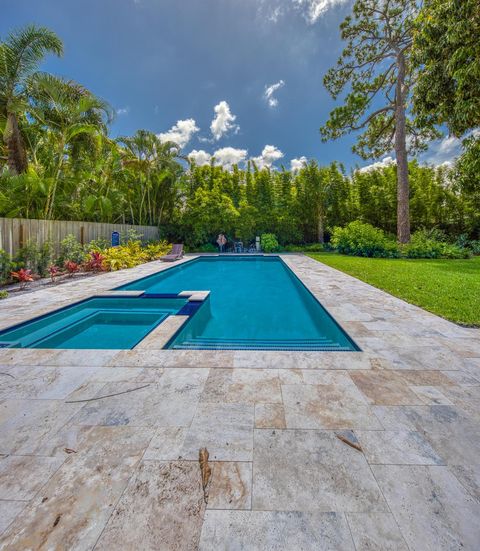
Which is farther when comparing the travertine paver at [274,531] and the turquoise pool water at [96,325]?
the turquoise pool water at [96,325]

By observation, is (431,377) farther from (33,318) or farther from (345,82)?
(345,82)

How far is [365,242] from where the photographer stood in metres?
11.4

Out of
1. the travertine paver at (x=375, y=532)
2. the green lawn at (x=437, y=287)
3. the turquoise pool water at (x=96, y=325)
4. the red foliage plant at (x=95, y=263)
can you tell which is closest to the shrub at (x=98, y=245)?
the red foliage plant at (x=95, y=263)

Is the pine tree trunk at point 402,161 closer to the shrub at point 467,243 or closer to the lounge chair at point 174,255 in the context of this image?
the shrub at point 467,243

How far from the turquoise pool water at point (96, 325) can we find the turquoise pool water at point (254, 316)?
Answer: 566 millimetres

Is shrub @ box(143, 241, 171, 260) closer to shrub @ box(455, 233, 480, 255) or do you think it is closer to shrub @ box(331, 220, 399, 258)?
shrub @ box(331, 220, 399, 258)

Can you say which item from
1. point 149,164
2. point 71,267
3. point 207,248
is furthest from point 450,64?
point 207,248

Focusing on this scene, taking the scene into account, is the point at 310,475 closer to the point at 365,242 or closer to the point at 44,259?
the point at 44,259

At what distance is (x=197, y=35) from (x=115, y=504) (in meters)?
13.2

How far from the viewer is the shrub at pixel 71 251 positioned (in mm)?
7629

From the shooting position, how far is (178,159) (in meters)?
13.9

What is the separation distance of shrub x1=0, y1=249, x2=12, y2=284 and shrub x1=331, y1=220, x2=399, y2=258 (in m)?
12.0

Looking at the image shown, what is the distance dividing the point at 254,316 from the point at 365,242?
Result: 897cm

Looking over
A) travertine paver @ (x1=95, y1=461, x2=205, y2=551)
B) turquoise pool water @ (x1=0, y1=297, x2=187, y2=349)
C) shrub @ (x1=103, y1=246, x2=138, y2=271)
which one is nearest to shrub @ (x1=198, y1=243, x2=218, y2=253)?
shrub @ (x1=103, y1=246, x2=138, y2=271)
